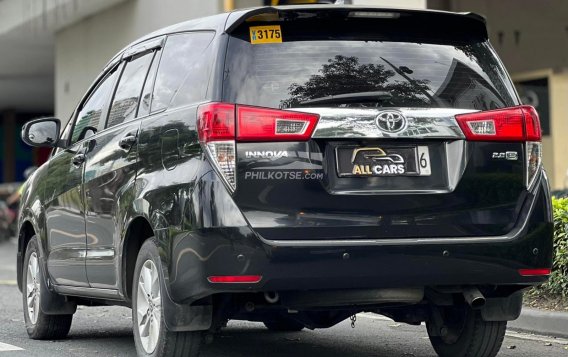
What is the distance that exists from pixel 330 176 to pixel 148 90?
1566 mm

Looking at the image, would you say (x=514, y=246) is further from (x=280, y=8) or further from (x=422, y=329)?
(x=422, y=329)

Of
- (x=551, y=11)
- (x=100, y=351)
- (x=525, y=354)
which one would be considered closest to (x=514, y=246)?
(x=525, y=354)

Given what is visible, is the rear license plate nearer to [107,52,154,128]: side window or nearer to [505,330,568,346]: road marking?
[107,52,154,128]: side window

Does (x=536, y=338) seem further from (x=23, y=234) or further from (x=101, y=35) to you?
(x=101, y=35)

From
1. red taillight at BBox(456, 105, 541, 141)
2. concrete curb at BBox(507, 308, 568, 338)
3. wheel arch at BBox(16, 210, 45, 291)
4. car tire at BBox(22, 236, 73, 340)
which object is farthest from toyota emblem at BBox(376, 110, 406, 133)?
wheel arch at BBox(16, 210, 45, 291)

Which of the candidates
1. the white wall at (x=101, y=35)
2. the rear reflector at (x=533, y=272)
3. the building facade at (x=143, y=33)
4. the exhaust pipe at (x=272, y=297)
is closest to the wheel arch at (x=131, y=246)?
the exhaust pipe at (x=272, y=297)

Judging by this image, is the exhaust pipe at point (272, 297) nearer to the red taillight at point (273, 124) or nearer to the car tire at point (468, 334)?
the red taillight at point (273, 124)

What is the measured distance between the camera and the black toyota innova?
555 centimetres

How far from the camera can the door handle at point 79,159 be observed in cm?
748

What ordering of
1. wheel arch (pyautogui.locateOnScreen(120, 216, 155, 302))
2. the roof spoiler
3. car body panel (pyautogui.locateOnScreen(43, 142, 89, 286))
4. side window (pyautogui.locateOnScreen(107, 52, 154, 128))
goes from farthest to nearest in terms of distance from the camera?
car body panel (pyautogui.locateOnScreen(43, 142, 89, 286)) < side window (pyautogui.locateOnScreen(107, 52, 154, 128)) < wheel arch (pyautogui.locateOnScreen(120, 216, 155, 302)) < the roof spoiler

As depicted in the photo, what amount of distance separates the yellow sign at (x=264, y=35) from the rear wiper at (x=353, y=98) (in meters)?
0.37

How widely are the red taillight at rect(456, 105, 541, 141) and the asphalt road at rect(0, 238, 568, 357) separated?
6.58 feet

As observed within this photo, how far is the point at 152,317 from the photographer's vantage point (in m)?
6.30

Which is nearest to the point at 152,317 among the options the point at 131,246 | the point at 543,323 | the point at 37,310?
the point at 131,246
